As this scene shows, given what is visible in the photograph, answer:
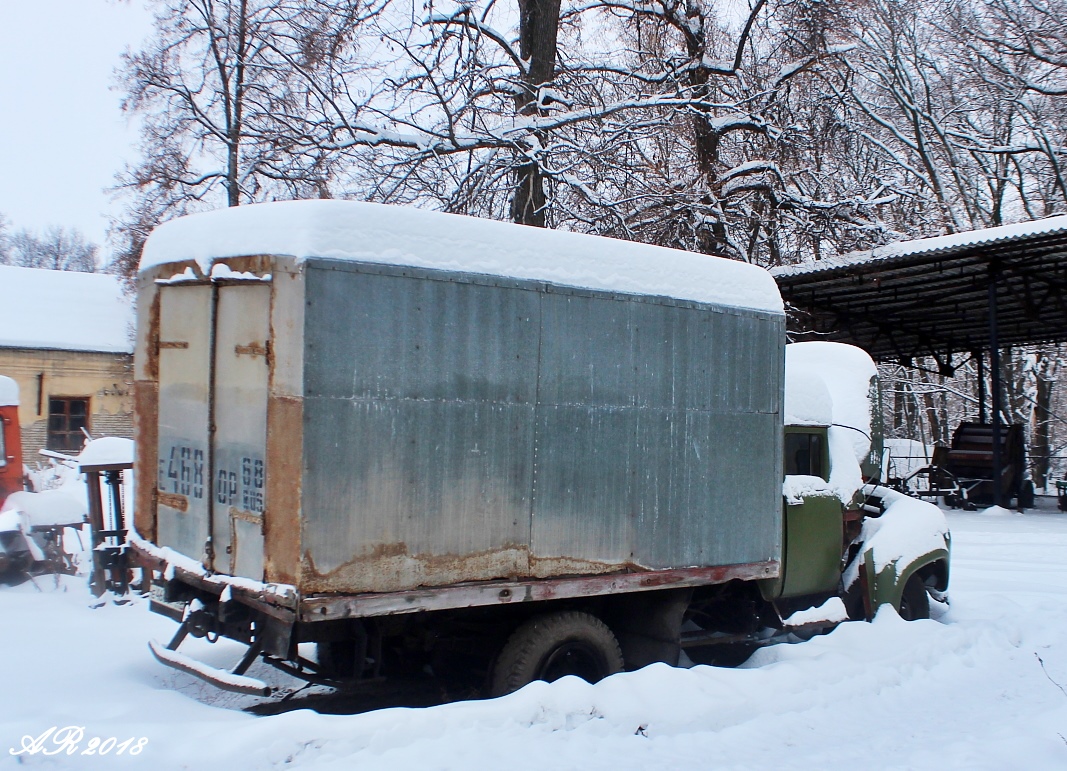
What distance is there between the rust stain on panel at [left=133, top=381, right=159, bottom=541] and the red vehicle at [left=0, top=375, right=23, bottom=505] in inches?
253

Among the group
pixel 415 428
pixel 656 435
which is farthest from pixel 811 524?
pixel 415 428

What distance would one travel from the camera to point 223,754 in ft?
13.4

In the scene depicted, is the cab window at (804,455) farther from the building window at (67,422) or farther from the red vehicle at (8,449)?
the building window at (67,422)

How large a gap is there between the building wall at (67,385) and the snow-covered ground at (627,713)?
22.0 m

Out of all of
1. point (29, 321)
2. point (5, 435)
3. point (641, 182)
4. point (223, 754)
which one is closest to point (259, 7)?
point (641, 182)

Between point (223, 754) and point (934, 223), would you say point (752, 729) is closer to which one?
point (223, 754)

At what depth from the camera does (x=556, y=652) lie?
5527 millimetres

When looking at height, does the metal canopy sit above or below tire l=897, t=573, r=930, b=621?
above

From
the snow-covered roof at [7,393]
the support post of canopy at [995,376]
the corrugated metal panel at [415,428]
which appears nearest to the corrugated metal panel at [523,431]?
the corrugated metal panel at [415,428]

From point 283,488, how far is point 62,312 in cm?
2928

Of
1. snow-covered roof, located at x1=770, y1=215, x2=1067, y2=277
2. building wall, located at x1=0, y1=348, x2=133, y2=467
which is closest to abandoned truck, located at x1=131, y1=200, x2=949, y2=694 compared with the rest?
snow-covered roof, located at x1=770, y1=215, x2=1067, y2=277

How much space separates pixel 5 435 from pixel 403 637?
823 cm

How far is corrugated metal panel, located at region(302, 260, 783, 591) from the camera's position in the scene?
4.57 meters

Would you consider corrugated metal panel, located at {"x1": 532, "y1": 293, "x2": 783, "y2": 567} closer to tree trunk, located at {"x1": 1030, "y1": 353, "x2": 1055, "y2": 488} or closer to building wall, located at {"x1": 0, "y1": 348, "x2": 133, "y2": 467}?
building wall, located at {"x1": 0, "y1": 348, "x2": 133, "y2": 467}
